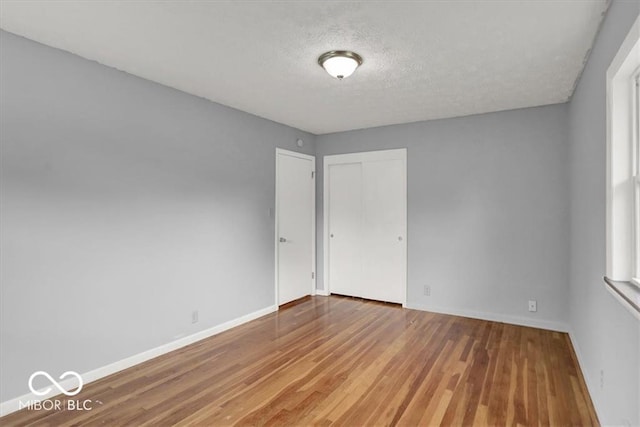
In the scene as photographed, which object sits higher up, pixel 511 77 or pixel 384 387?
pixel 511 77

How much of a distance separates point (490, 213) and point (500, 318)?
49.0 inches

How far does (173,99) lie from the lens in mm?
3330

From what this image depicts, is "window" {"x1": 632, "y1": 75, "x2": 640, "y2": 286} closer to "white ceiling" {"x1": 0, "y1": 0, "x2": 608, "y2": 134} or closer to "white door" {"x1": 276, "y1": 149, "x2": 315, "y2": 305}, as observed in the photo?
"white ceiling" {"x1": 0, "y1": 0, "x2": 608, "y2": 134}

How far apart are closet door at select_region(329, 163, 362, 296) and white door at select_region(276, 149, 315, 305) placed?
1.02ft

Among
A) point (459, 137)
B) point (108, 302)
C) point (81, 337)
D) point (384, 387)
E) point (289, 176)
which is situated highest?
point (459, 137)

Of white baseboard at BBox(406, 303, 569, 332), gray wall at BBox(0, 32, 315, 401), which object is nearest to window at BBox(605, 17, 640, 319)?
white baseboard at BBox(406, 303, 569, 332)

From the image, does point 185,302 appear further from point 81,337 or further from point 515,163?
point 515,163

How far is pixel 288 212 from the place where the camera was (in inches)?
191

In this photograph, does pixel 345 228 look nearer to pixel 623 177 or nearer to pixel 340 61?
pixel 340 61

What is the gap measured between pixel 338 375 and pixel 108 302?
195cm

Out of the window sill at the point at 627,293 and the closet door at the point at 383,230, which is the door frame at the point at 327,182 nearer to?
the closet door at the point at 383,230

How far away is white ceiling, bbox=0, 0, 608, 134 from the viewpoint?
2.02 m

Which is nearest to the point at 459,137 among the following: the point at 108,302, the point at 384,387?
the point at 384,387

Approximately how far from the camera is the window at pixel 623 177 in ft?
5.74
